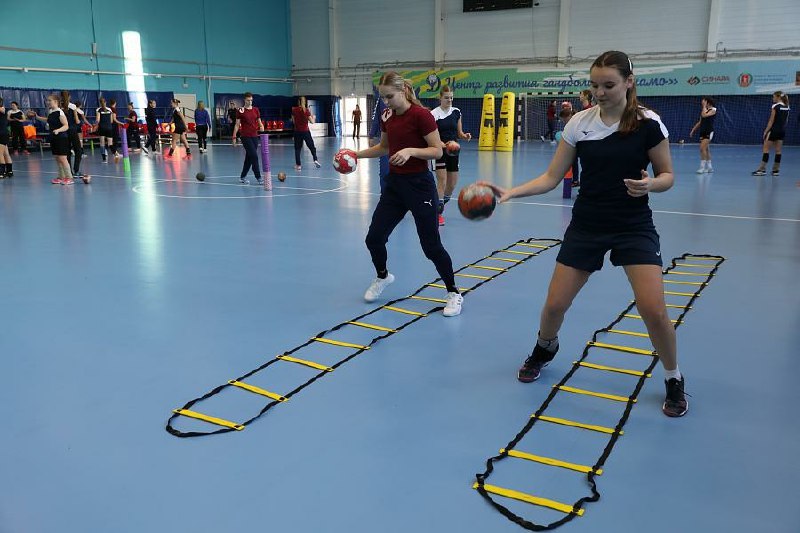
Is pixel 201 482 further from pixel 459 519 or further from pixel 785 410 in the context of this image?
pixel 785 410

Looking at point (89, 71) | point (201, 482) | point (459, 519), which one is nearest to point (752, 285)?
point (459, 519)

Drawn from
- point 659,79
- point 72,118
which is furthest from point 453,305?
point 659,79

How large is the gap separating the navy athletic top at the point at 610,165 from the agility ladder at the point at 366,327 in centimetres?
184

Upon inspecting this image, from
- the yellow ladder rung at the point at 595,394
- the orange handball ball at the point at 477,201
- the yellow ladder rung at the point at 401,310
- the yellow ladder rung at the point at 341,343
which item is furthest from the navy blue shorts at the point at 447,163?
the yellow ladder rung at the point at 595,394

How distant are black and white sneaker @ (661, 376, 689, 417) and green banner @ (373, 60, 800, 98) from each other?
66.6 ft

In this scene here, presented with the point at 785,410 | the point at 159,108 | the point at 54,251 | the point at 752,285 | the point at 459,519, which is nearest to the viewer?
the point at 459,519

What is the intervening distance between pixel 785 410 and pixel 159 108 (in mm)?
28598

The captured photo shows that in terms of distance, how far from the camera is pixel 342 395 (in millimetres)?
3729

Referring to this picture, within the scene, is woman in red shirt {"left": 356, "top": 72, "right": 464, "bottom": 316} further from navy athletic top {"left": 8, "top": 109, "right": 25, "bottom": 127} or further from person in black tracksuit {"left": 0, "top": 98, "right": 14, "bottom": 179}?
navy athletic top {"left": 8, "top": 109, "right": 25, "bottom": 127}

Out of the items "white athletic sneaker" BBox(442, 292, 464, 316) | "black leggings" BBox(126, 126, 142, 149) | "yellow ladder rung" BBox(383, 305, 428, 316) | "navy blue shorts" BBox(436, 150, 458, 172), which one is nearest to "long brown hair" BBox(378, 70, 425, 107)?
"white athletic sneaker" BBox(442, 292, 464, 316)

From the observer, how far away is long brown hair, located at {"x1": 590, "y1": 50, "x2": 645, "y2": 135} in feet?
10.1

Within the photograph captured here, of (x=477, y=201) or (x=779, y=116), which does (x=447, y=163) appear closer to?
(x=477, y=201)

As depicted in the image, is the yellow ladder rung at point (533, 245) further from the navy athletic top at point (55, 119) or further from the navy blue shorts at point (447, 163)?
the navy athletic top at point (55, 119)

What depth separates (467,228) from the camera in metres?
8.53
